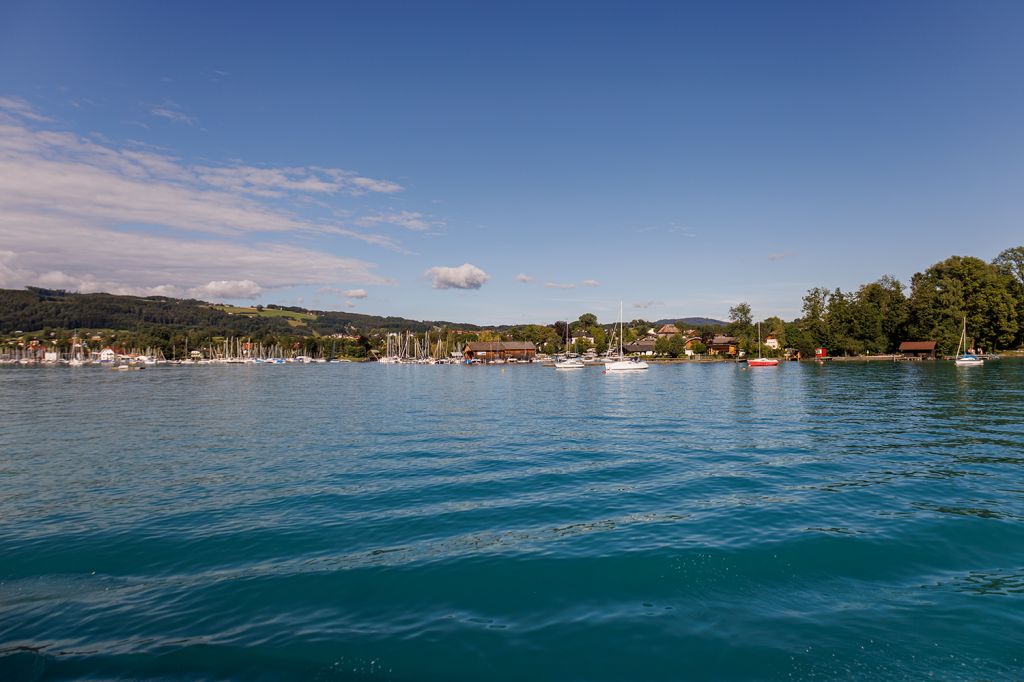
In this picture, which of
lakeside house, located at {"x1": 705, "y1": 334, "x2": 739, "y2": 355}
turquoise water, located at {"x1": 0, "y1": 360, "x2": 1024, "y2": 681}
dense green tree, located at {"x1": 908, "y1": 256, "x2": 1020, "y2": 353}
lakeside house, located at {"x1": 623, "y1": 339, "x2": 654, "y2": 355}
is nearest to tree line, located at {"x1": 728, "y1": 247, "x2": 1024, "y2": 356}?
dense green tree, located at {"x1": 908, "y1": 256, "x2": 1020, "y2": 353}

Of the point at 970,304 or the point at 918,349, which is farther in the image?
the point at 918,349

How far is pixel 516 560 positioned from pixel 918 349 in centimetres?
13362

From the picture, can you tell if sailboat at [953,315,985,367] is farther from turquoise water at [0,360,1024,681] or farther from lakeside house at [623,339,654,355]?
lakeside house at [623,339,654,355]

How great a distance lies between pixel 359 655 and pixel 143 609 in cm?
442

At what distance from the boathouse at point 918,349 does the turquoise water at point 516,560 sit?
106617 millimetres

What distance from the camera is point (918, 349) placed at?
113 metres

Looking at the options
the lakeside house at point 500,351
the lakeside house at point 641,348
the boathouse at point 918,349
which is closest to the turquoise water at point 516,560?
the boathouse at point 918,349

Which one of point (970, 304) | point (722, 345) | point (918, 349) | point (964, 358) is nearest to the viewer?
point (964, 358)

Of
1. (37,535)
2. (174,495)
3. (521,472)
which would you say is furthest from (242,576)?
(521,472)

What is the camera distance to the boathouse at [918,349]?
111m

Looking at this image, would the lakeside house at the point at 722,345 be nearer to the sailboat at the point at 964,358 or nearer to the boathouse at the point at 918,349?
the boathouse at the point at 918,349

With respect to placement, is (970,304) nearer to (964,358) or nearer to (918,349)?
(918,349)

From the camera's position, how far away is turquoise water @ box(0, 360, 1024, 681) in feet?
24.5

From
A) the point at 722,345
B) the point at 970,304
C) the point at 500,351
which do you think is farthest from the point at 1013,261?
the point at 500,351
